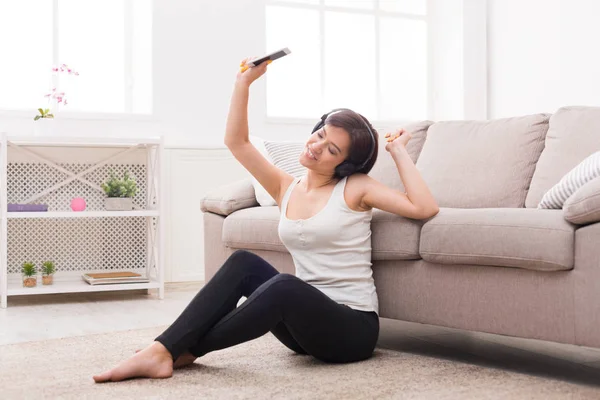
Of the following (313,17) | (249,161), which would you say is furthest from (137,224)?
(249,161)

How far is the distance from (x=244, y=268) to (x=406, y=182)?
0.54 metres

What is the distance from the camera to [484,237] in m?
2.04

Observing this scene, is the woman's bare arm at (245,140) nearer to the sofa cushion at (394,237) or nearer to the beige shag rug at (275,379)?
the sofa cushion at (394,237)

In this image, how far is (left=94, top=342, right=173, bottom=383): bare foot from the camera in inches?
75.0

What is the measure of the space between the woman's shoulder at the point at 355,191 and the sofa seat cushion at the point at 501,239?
23 centimetres

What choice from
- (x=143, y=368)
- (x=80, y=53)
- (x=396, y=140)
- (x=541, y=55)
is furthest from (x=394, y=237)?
(x=541, y=55)

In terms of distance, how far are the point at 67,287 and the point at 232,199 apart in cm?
115

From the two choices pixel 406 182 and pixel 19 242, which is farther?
pixel 19 242

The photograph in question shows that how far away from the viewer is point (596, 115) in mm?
2617

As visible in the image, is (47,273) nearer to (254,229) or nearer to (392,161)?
(254,229)

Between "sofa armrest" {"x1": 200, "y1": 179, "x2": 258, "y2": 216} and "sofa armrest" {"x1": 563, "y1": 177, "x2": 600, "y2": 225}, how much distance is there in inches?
59.5

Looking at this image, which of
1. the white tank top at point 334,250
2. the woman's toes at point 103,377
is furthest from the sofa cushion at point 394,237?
the woman's toes at point 103,377

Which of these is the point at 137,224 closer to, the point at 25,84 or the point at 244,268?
the point at 25,84

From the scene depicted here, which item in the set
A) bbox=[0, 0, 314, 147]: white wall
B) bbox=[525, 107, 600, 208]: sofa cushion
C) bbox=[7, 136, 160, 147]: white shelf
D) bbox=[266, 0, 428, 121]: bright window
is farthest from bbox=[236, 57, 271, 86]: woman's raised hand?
bbox=[266, 0, 428, 121]: bright window
